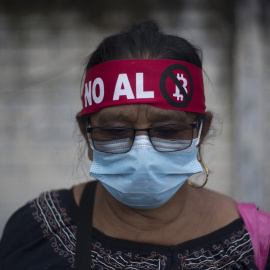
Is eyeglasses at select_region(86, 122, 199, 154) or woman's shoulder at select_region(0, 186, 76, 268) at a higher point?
eyeglasses at select_region(86, 122, 199, 154)

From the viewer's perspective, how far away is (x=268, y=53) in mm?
4312

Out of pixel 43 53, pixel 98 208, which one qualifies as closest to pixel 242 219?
pixel 98 208

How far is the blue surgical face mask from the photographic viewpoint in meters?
1.65

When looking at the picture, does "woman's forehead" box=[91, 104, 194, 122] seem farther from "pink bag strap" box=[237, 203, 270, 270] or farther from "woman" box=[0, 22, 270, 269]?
"pink bag strap" box=[237, 203, 270, 270]

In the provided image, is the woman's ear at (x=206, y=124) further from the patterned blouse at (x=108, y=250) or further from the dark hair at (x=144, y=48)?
the patterned blouse at (x=108, y=250)

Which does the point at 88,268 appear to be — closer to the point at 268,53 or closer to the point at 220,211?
the point at 220,211

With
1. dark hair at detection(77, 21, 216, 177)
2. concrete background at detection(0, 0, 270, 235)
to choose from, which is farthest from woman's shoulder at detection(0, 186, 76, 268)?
concrete background at detection(0, 0, 270, 235)

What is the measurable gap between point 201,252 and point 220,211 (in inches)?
9.7

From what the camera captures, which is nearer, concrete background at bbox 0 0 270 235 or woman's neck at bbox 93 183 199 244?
woman's neck at bbox 93 183 199 244

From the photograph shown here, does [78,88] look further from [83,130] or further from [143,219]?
[143,219]

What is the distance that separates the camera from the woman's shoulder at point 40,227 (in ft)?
5.96

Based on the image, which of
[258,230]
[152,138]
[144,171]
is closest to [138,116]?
[152,138]

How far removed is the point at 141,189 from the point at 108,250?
0.31 m

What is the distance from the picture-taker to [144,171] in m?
1.64
